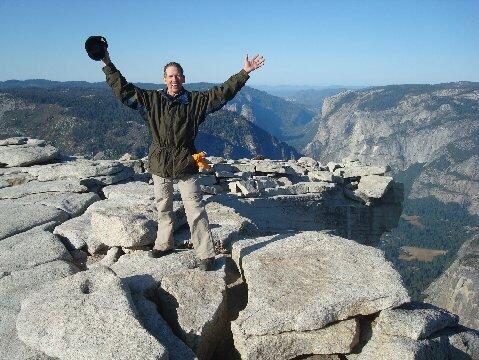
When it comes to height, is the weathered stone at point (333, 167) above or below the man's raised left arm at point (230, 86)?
below

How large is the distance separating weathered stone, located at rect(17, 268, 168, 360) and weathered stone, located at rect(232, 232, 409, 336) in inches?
64.5

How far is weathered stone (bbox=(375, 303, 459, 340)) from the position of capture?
22.3 feet

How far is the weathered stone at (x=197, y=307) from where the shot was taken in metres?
6.84

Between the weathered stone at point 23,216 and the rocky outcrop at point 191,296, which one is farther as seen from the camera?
the weathered stone at point 23,216

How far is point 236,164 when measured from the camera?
72.4 feet

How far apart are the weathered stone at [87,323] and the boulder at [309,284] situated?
1600 mm

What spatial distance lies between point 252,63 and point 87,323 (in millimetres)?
5174

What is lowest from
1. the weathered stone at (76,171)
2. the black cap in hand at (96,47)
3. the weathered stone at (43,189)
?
the weathered stone at (43,189)

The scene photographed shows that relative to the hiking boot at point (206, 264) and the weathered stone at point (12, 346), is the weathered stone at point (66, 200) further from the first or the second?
the hiking boot at point (206, 264)

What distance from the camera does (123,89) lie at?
8.08 meters

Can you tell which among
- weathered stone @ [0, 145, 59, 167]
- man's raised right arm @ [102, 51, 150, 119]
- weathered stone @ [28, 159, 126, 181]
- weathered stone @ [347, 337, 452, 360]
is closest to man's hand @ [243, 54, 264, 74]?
man's raised right arm @ [102, 51, 150, 119]

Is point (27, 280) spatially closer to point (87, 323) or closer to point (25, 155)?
point (87, 323)

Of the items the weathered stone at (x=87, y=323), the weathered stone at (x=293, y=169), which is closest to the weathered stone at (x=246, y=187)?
the weathered stone at (x=293, y=169)

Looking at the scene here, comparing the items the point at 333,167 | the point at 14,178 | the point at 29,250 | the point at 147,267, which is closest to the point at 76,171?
the point at 14,178
